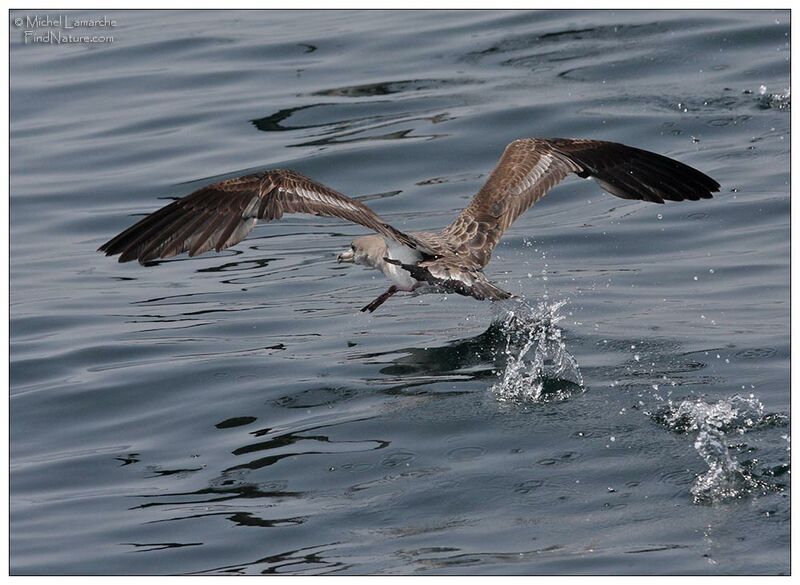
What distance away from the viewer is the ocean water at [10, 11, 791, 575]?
6.20 metres

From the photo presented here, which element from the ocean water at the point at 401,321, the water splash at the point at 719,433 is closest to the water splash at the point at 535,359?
the ocean water at the point at 401,321


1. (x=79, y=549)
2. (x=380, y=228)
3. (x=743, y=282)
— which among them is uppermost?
(x=380, y=228)

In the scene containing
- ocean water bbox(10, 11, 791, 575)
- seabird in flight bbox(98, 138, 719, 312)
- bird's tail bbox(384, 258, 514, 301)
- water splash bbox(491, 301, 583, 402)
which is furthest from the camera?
bird's tail bbox(384, 258, 514, 301)

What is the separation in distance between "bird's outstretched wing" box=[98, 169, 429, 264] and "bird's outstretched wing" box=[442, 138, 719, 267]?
3.98 ft

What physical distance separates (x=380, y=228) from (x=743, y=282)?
11.4 feet

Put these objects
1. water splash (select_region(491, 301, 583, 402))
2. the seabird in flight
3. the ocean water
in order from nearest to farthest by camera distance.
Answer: the ocean water
water splash (select_region(491, 301, 583, 402))
the seabird in flight

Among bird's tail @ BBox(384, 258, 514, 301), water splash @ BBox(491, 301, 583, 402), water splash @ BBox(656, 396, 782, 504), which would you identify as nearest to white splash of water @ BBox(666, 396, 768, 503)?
water splash @ BBox(656, 396, 782, 504)

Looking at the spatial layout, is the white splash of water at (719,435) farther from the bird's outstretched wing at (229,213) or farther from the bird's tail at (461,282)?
the bird's outstretched wing at (229,213)

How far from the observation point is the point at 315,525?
627 cm

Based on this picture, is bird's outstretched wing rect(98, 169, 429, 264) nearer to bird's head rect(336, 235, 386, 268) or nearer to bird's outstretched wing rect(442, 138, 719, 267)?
bird's head rect(336, 235, 386, 268)

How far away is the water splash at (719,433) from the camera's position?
6102 mm

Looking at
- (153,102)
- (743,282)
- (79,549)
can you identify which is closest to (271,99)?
(153,102)

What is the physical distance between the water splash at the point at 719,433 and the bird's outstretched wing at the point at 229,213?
223 centimetres

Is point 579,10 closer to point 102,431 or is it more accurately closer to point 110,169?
point 110,169
